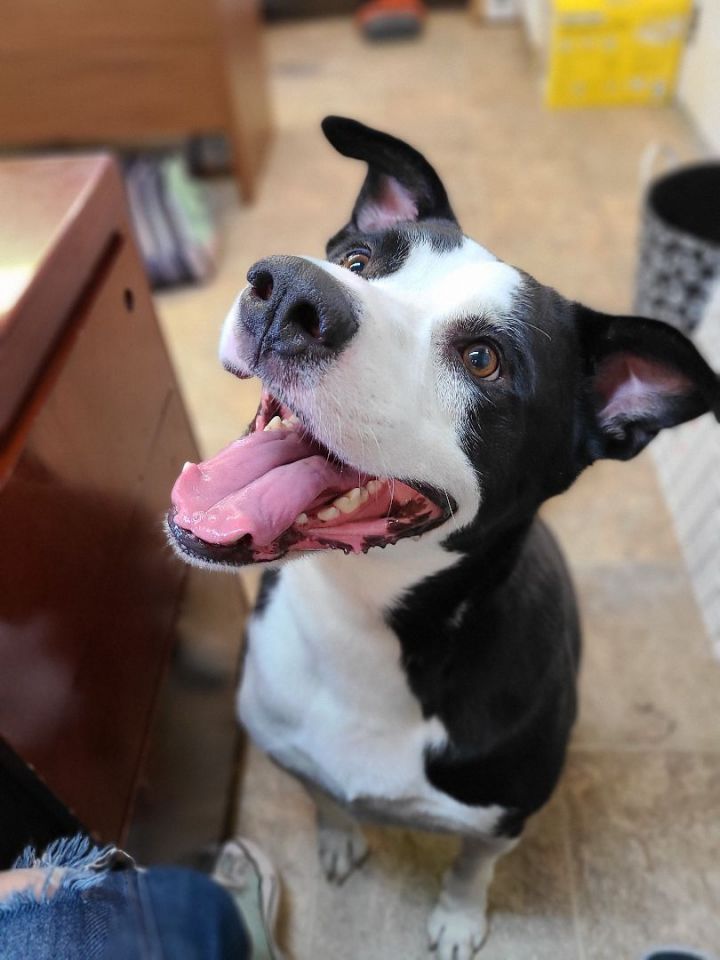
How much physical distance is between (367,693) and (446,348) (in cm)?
44

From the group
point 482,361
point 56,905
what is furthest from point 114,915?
point 482,361

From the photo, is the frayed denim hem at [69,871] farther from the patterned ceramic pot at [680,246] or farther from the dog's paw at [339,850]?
the patterned ceramic pot at [680,246]

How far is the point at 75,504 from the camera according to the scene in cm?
84

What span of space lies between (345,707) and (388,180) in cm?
66

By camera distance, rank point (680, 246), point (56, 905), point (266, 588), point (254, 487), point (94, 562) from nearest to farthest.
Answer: point (56, 905)
point (254, 487)
point (94, 562)
point (266, 588)
point (680, 246)

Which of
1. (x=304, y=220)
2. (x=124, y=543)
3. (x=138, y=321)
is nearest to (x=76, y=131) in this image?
(x=304, y=220)

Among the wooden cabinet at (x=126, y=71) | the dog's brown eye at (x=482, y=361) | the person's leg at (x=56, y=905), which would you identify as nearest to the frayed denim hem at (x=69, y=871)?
the person's leg at (x=56, y=905)

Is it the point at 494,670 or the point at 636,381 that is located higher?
the point at 636,381

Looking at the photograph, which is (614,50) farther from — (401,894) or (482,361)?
(401,894)

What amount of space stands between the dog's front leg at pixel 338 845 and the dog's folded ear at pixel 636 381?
0.79m

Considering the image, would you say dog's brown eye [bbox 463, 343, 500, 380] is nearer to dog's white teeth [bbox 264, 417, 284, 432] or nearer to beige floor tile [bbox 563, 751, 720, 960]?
dog's white teeth [bbox 264, 417, 284, 432]

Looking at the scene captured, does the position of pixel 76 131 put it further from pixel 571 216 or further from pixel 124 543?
pixel 124 543

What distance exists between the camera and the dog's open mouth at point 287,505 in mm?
728

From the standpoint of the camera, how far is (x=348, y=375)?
0.66 m
